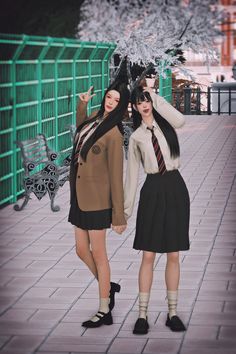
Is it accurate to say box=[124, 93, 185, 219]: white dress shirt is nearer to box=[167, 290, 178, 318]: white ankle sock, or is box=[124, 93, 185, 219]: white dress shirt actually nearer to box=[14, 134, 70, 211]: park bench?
box=[167, 290, 178, 318]: white ankle sock

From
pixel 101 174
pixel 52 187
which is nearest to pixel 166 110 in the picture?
pixel 101 174

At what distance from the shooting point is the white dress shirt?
23.8 ft

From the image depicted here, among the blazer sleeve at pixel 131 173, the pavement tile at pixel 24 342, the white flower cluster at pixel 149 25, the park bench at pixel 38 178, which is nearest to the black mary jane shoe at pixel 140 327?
the pavement tile at pixel 24 342

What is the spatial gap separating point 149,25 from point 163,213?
70.6ft

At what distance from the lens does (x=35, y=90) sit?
16.3m

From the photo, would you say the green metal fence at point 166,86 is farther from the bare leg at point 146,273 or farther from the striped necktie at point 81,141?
the bare leg at point 146,273

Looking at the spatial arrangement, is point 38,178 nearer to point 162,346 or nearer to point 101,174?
point 101,174

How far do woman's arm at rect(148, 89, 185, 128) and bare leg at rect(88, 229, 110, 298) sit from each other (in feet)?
3.00

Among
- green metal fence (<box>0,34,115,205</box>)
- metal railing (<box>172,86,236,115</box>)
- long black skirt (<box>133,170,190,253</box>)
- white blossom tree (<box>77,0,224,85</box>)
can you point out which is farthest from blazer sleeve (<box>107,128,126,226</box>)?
metal railing (<box>172,86,236,115</box>)

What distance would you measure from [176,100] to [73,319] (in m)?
31.2

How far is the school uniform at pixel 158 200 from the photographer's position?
7.27 meters

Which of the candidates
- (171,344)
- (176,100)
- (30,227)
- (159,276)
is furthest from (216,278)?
(176,100)

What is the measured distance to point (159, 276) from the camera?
957 cm

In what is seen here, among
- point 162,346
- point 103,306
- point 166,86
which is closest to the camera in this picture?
point 162,346
